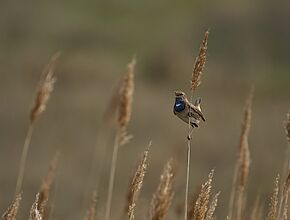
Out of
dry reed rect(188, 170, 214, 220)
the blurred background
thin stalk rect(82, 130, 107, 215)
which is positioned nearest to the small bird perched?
dry reed rect(188, 170, 214, 220)

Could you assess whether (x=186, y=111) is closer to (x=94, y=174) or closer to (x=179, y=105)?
(x=179, y=105)

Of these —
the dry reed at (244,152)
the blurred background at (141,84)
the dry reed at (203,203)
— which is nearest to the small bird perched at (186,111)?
the dry reed at (203,203)

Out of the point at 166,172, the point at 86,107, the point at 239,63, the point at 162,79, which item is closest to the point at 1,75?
the point at 86,107

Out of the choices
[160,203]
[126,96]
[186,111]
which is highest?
[126,96]

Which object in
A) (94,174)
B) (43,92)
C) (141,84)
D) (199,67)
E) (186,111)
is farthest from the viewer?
(141,84)

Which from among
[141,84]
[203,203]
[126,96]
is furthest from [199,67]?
[141,84]

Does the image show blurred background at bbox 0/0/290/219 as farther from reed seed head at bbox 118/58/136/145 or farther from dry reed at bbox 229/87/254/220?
reed seed head at bbox 118/58/136/145

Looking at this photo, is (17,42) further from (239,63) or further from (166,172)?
(166,172)
